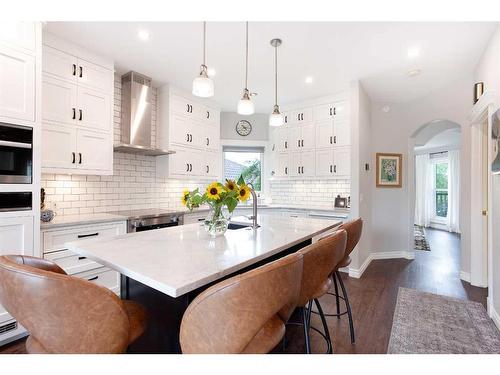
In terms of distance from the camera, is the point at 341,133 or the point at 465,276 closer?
the point at 465,276

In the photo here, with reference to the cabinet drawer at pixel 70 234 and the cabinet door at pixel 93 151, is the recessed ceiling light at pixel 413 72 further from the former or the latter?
the cabinet drawer at pixel 70 234

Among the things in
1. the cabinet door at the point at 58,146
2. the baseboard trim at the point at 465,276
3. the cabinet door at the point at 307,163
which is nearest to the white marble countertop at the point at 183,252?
the cabinet door at the point at 58,146

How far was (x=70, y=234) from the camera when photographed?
8.07 ft

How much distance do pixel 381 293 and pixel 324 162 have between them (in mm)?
2074

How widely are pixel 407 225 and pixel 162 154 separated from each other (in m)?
4.30

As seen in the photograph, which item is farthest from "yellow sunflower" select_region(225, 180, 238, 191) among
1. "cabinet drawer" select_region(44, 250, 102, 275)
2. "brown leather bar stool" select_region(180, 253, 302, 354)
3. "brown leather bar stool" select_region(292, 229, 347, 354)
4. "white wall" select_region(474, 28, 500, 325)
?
"white wall" select_region(474, 28, 500, 325)

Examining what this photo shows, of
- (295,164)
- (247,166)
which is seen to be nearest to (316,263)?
(295,164)

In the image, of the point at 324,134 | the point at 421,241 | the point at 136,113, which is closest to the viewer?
the point at 136,113

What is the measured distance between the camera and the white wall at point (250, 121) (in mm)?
5098

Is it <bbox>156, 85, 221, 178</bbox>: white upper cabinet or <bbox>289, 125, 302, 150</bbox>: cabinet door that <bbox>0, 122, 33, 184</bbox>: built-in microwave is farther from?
<bbox>289, 125, 302, 150</bbox>: cabinet door

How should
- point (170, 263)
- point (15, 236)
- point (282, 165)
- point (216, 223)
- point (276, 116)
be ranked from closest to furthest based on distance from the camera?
1. point (170, 263)
2. point (216, 223)
3. point (15, 236)
4. point (276, 116)
5. point (282, 165)

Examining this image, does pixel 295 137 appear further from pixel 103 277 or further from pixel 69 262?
pixel 69 262
